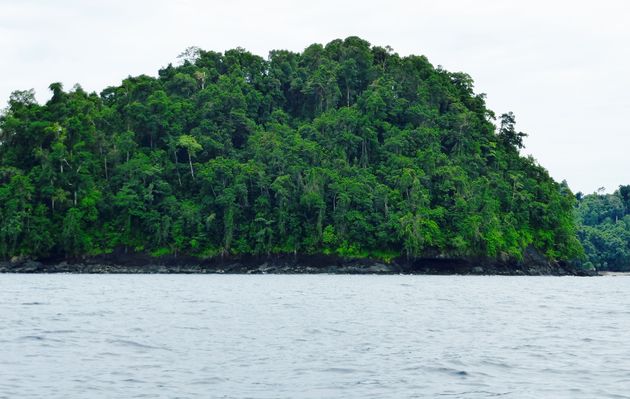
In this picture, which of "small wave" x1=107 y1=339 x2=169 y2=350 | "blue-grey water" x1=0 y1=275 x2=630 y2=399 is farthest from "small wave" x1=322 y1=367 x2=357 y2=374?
"small wave" x1=107 y1=339 x2=169 y2=350

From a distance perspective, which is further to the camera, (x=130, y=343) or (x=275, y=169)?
(x=275, y=169)

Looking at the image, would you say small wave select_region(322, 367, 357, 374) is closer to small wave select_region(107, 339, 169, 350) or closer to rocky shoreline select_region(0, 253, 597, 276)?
small wave select_region(107, 339, 169, 350)

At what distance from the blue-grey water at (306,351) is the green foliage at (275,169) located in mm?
51961

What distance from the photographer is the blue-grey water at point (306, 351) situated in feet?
44.7

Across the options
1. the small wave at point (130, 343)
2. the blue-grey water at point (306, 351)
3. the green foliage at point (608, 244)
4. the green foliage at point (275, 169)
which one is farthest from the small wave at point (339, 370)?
the green foliage at point (608, 244)

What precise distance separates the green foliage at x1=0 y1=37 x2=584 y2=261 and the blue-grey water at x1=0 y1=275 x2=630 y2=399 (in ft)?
170

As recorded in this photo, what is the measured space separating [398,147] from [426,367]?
7842 cm

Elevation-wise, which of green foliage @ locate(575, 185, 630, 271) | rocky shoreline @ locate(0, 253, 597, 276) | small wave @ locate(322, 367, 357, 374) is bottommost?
small wave @ locate(322, 367, 357, 374)

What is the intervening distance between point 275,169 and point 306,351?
71.9 meters

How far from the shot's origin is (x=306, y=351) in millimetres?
18000

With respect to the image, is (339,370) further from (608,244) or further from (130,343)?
(608,244)

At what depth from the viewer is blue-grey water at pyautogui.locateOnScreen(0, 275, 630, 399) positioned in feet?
44.7

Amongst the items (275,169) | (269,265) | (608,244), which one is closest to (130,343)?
(269,265)

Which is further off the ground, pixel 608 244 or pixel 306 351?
pixel 608 244
